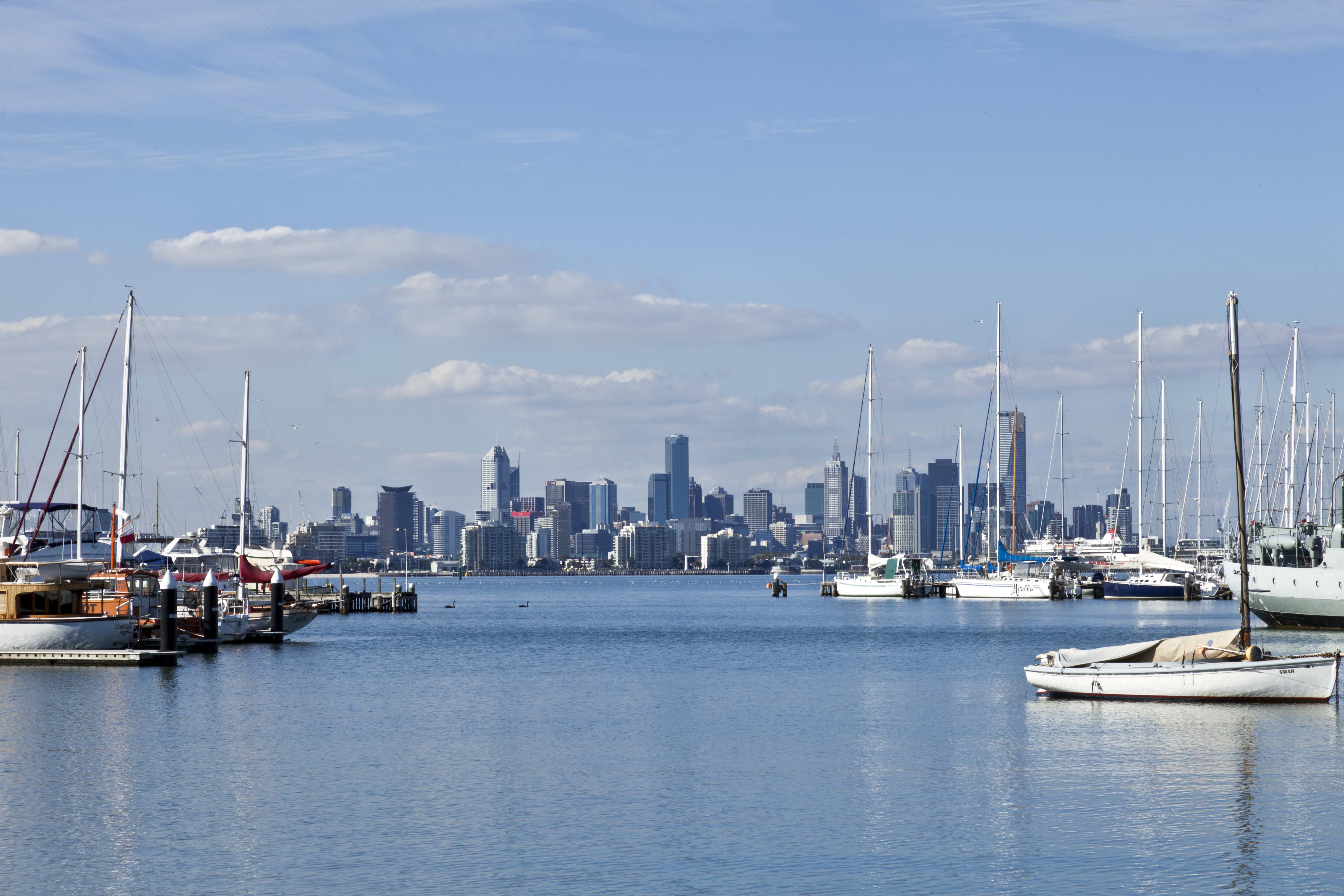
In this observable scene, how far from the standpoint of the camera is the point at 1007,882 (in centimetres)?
2484

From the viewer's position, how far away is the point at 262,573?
347ft

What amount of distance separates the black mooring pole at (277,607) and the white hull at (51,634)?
2020cm

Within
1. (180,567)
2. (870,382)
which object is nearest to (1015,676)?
(180,567)

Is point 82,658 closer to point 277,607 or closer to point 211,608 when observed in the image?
Answer: point 211,608

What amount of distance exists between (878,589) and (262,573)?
7620cm

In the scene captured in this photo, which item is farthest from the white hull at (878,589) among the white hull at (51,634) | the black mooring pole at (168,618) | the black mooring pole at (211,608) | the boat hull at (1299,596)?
the white hull at (51,634)

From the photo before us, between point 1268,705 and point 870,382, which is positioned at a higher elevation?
point 870,382

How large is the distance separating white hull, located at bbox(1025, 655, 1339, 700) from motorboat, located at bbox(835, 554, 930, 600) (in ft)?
357

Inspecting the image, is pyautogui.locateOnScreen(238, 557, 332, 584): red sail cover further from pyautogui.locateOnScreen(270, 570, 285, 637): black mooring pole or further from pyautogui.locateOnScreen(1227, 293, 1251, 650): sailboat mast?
pyautogui.locateOnScreen(1227, 293, 1251, 650): sailboat mast

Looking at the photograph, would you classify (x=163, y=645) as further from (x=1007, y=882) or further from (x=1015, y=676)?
(x=1007, y=882)

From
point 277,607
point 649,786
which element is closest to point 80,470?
point 277,607

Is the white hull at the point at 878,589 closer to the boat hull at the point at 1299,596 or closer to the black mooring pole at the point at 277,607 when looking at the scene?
the boat hull at the point at 1299,596

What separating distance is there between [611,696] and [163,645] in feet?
74.9

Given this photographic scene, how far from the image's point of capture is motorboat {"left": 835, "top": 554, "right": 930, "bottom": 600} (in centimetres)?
15862
